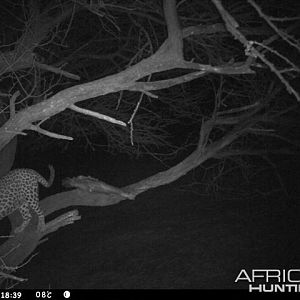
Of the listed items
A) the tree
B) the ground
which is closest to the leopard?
the tree

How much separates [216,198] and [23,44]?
6.56 m

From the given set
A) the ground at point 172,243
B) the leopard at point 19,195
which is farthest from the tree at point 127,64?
the ground at point 172,243

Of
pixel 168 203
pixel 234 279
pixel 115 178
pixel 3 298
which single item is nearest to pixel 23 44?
pixel 3 298

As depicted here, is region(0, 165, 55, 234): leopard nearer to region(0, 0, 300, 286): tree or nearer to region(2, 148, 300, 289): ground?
region(0, 0, 300, 286): tree

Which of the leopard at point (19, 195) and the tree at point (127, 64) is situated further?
the leopard at point (19, 195)

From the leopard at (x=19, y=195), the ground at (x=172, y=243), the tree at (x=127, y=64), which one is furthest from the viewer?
the ground at (x=172, y=243)

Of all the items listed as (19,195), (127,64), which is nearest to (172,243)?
(19,195)

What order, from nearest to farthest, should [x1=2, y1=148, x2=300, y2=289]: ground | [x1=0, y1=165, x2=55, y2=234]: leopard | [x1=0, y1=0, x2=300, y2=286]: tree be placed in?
[x1=0, y1=0, x2=300, y2=286]: tree < [x1=0, y1=165, x2=55, y2=234]: leopard < [x1=2, y1=148, x2=300, y2=289]: ground

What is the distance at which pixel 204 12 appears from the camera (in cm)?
554

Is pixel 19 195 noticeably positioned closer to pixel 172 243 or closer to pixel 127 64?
pixel 127 64

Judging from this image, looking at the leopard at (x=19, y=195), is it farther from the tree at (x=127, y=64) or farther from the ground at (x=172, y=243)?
the ground at (x=172, y=243)

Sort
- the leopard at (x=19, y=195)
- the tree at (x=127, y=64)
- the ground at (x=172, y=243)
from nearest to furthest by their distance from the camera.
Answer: the tree at (x=127, y=64) < the leopard at (x=19, y=195) < the ground at (x=172, y=243)

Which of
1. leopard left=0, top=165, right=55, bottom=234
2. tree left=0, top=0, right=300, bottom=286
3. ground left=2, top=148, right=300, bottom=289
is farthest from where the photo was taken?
ground left=2, top=148, right=300, bottom=289

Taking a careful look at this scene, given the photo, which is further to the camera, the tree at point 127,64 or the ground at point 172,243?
the ground at point 172,243
